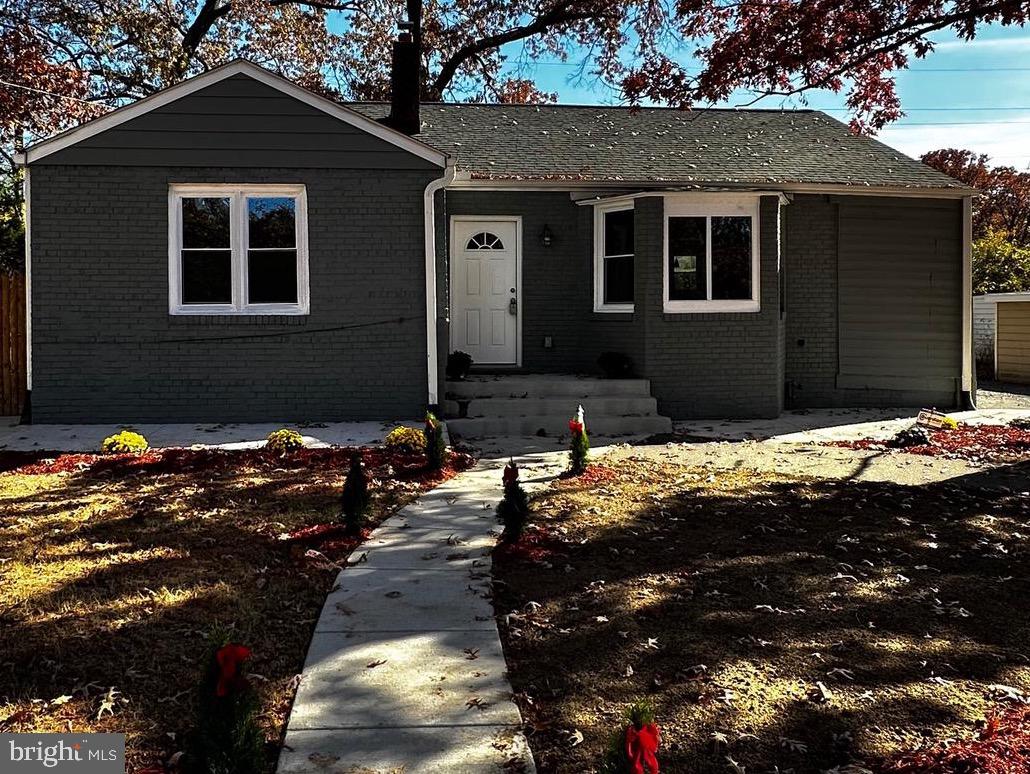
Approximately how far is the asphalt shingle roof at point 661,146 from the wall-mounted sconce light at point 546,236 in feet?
2.95

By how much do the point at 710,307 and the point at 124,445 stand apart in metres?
7.99

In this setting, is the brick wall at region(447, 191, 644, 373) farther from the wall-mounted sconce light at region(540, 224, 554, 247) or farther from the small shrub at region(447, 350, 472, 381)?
the small shrub at region(447, 350, 472, 381)

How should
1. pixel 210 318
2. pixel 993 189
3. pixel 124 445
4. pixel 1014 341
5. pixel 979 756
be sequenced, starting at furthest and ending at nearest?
pixel 993 189 < pixel 1014 341 < pixel 210 318 < pixel 124 445 < pixel 979 756

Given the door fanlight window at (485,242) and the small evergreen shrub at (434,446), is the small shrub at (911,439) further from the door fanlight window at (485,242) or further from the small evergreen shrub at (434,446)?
the door fanlight window at (485,242)

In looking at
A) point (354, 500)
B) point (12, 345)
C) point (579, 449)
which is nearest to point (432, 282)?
point (579, 449)

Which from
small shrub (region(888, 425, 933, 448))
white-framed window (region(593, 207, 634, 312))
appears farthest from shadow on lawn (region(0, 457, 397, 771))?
white-framed window (region(593, 207, 634, 312))

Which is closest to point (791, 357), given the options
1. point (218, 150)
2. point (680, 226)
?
point (680, 226)

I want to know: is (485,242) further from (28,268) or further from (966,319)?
(966,319)

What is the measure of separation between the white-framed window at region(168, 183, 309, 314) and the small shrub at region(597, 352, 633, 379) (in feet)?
14.4

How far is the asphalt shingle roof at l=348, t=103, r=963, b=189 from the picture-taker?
14742 mm

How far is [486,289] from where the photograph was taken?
15.2 meters

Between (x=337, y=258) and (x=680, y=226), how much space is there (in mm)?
4908

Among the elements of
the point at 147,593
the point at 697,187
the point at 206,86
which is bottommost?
the point at 147,593

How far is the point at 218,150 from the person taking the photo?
1200 cm
